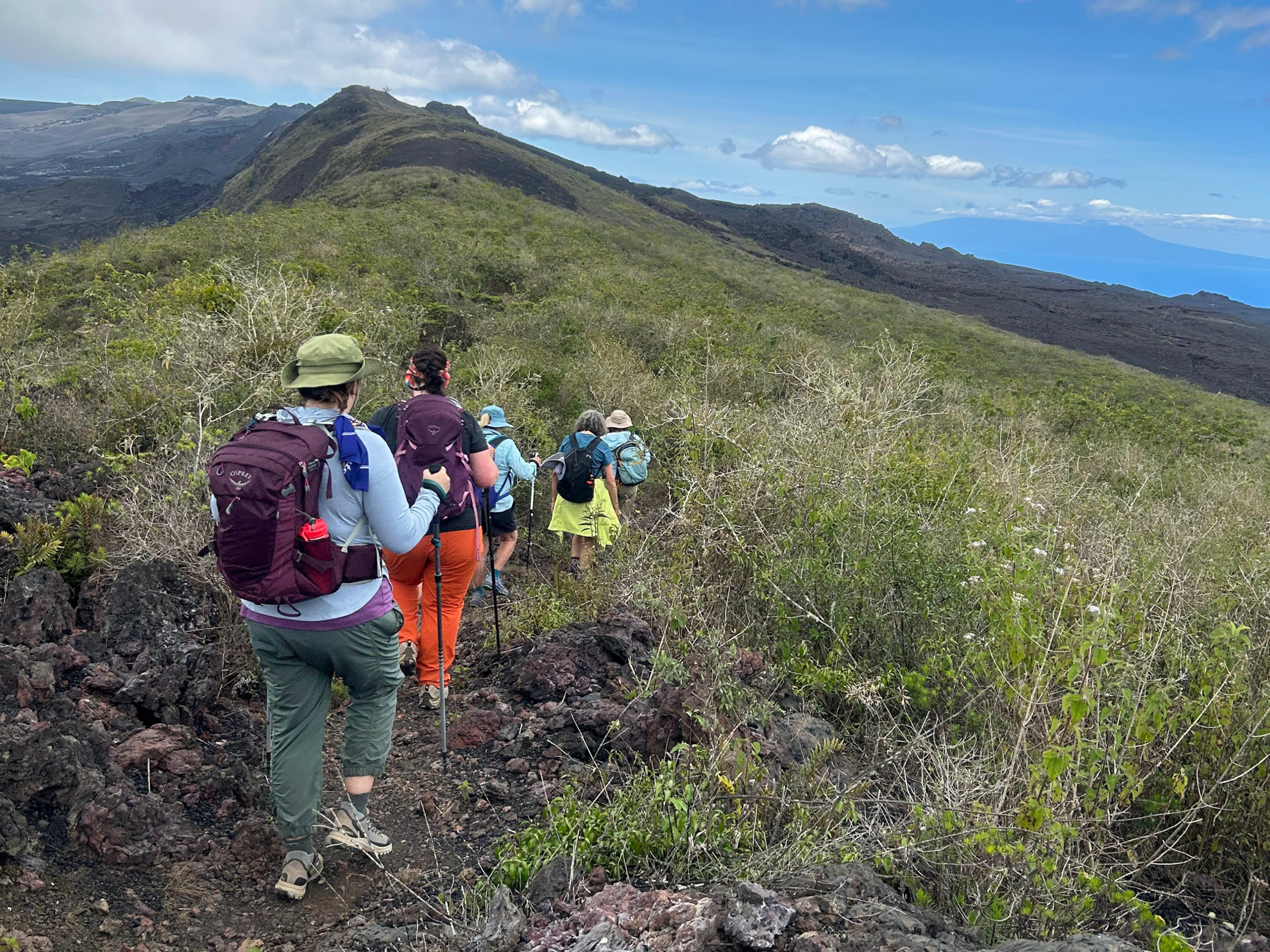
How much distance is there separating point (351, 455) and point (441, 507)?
1.22 meters

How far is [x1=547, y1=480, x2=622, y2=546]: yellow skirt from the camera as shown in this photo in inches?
220

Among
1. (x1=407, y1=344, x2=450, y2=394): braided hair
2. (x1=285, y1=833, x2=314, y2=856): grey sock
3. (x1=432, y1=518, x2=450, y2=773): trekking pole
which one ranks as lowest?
(x1=285, y1=833, x2=314, y2=856): grey sock

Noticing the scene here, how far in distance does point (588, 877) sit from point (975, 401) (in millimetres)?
13265

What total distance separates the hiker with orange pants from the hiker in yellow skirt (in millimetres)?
1809

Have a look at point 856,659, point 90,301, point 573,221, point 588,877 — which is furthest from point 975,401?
point 573,221

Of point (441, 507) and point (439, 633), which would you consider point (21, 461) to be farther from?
point (439, 633)

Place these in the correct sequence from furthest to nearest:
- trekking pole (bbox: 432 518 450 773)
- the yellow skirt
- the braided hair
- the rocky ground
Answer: the yellow skirt
the braided hair
trekking pole (bbox: 432 518 450 773)
the rocky ground

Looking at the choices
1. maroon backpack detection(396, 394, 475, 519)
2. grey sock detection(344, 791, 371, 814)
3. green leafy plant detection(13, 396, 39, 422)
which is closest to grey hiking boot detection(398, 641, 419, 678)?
maroon backpack detection(396, 394, 475, 519)

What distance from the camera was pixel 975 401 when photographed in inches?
542

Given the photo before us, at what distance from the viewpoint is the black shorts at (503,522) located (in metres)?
5.18

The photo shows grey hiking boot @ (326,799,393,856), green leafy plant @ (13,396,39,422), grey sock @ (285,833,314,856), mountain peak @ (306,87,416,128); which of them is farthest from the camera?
mountain peak @ (306,87,416,128)

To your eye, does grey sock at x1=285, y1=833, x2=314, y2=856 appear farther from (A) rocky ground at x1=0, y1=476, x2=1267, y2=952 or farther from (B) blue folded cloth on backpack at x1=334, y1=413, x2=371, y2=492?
(B) blue folded cloth on backpack at x1=334, y1=413, x2=371, y2=492

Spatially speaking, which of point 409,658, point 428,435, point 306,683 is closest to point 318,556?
point 306,683

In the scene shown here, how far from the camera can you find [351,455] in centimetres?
237
